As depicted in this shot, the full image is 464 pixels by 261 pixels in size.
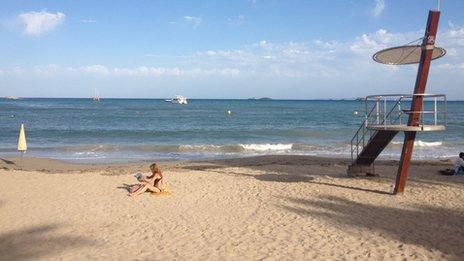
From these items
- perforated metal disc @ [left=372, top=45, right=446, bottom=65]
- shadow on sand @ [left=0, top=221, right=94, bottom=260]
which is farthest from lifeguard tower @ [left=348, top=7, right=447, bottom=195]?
shadow on sand @ [left=0, top=221, right=94, bottom=260]

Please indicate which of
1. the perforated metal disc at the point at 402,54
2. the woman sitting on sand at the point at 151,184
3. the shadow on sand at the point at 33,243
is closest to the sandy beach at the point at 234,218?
the shadow on sand at the point at 33,243

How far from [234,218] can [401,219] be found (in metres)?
3.52

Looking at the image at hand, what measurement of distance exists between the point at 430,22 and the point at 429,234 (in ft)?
17.5

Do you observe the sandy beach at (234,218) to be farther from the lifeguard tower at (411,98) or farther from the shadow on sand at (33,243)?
the lifeguard tower at (411,98)

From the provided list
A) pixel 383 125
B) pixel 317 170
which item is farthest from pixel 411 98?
pixel 317 170

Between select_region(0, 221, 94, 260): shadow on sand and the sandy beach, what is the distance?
0.02 metres

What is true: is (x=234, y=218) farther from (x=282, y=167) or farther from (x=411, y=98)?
(x=282, y=167)

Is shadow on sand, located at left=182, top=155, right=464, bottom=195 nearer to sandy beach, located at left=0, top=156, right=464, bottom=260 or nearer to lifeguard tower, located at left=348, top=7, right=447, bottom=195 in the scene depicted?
sandy beach, located at left=0, top=156, right=464, bottom=260

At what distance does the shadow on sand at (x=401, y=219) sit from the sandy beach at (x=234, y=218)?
0.02 meters

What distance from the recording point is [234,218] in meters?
9.97

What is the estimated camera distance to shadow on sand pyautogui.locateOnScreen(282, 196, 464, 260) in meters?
8.14

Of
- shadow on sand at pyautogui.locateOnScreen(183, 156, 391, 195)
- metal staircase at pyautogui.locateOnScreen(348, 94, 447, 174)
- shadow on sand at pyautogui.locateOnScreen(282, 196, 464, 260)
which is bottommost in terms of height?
shadow on sand at pyautogui.locateOnScreen(183, 156, 391, 195)

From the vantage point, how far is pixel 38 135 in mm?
36219

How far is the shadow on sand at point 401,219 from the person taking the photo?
8141 mm
